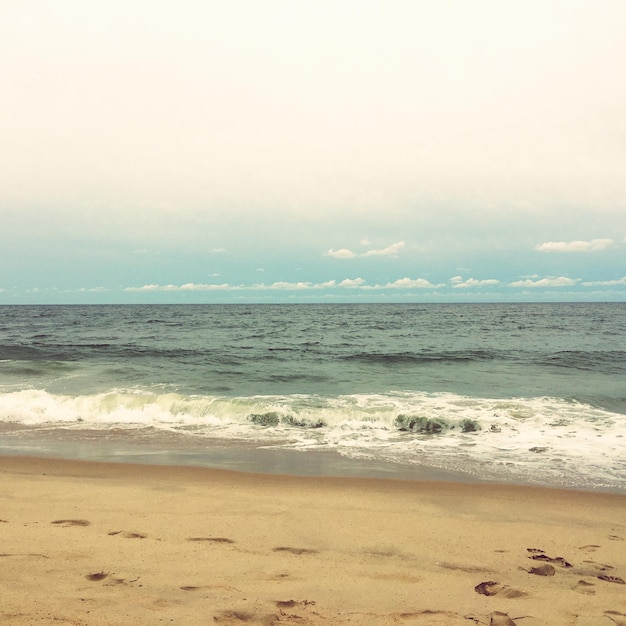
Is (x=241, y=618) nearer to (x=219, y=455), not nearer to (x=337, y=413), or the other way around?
(x=219, y=455)

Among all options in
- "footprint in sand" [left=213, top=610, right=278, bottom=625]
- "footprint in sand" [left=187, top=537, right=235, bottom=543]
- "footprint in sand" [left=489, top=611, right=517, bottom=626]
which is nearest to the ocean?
"footprint in sand" [left=187, top=537, right=235, bottom=543]

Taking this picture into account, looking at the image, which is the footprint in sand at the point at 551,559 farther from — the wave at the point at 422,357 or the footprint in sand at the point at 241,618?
the wave at the point at 422,357

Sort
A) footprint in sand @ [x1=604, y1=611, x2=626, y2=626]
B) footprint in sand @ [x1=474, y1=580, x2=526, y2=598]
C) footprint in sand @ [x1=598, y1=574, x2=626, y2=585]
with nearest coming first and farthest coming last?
footprint in sand @ [x1=604, y1=611, x2=626, y2=626] → footprint in sand @ [x1=474, y1=580, x2=526, y2=598] → footprint in sand @ [x1=598, y1=574, x2=626, y2=585]

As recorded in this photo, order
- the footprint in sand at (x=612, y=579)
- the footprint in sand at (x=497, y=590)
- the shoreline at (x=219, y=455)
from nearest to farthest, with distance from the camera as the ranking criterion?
the footprint in sand at (x=497, y=590), the footprint in sand at (x=612, y=579), the shoreline at (x=219, y=455)

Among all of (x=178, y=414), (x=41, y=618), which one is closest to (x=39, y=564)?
(x=41, y=618)

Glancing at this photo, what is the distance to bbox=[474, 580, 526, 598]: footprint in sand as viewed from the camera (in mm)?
4059

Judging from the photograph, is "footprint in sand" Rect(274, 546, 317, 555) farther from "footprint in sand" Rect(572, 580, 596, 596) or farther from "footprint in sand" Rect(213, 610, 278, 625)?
"footprint in sand" Rect(572, 580, 596, 596)

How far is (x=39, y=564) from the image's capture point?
4312 mm

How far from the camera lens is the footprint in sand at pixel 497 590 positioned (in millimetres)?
4059

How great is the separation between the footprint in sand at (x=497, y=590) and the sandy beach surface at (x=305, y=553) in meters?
0.02

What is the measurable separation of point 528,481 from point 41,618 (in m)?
6.73

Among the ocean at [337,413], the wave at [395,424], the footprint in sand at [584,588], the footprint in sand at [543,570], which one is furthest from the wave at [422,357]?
the footprint in sand at [584,588]

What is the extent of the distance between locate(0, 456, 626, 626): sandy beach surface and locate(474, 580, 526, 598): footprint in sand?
0.02 m

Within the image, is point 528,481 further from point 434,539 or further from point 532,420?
point 532,420
